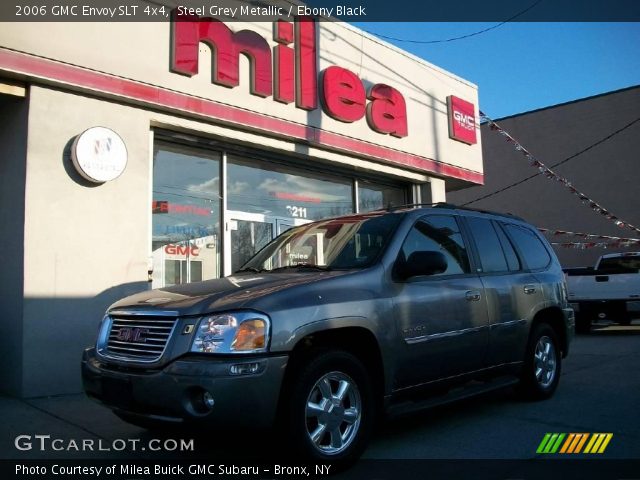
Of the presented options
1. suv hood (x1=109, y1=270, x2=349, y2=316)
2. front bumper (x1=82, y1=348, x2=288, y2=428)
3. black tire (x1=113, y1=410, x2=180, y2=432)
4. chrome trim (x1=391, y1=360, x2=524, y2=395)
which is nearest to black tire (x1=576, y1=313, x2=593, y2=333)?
chrome trim (x1=391, y1=360, x2=524, y2=395)

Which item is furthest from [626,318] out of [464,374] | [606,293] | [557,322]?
[464,374]

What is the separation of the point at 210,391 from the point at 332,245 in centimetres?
191

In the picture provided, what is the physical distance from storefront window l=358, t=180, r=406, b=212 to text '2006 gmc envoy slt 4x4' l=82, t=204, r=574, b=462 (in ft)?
20.5

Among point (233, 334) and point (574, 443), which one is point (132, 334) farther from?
point (574, 443)

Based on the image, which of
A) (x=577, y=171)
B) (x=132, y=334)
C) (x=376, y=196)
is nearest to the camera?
(x=132, y=334)

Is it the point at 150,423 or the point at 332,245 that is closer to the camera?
the point at 150,423

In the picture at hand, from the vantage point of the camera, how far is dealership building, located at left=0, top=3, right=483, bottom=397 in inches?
264

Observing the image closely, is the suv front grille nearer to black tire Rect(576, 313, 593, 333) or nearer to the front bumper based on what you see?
the front bumper

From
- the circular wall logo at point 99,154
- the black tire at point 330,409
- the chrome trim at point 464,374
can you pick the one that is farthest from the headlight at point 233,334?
the circular wall logo at point 99,154

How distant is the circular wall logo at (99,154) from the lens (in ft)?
22.7

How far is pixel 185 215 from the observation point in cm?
900

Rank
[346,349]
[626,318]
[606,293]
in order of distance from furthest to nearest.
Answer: [606,293] → [626,318] → [346,349]

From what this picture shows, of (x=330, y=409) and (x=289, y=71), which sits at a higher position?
(x=289, y=71)

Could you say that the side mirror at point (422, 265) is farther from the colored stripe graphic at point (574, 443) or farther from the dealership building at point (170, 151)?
the dealership building at point (170, 151)
